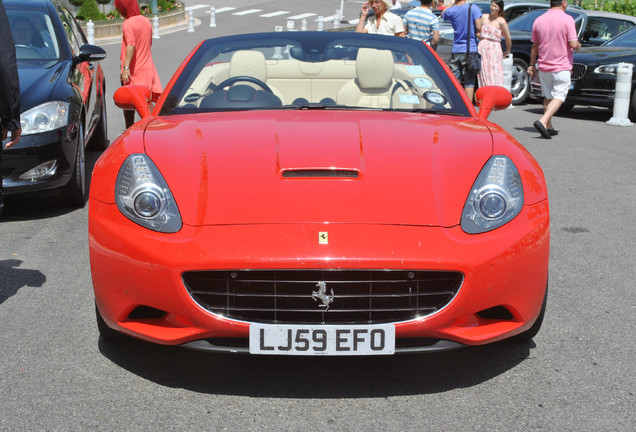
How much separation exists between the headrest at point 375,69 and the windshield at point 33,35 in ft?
11.3

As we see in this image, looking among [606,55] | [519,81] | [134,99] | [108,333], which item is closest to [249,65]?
[134,99]

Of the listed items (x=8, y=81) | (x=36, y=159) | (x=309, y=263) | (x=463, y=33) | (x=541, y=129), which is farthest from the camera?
(x=463, y=33)

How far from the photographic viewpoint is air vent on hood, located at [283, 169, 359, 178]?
370cm

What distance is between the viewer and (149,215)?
3.56m

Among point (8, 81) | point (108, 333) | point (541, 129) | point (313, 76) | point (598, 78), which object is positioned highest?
point (8, 81)

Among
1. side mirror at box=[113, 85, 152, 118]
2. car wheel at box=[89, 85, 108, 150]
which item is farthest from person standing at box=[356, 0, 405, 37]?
side mirror at box=[113, 85, 152, 118]

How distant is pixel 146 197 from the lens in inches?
142

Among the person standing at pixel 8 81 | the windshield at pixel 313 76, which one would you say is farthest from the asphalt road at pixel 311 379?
the windshield at pixel 313 76

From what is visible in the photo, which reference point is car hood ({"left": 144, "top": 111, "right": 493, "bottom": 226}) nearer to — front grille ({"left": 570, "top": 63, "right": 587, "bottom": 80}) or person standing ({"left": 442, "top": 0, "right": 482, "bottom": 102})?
person standing ({"left": 442, "top": 0, "right": 482, "bottom": 102})

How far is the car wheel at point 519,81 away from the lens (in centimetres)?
1531

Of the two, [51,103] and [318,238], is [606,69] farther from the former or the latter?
[318,238]

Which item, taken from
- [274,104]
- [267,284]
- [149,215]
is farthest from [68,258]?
[267,284]

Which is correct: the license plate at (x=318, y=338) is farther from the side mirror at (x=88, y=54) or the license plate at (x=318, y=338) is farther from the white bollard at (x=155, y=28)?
the white bollard at (x=155, y=28)

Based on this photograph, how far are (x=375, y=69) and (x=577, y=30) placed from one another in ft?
37.5
